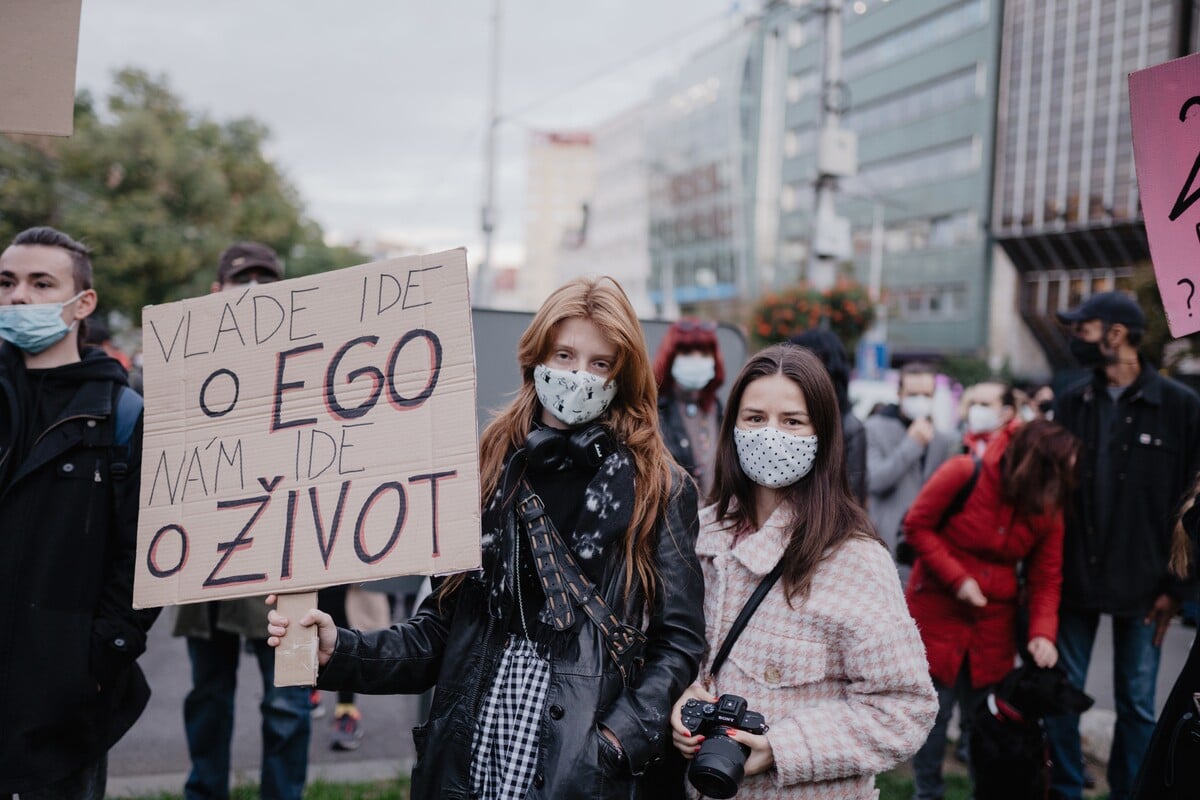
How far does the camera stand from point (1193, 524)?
255 cm

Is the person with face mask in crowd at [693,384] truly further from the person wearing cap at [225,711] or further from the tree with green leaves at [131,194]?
the tree with green leaves at [131,194]

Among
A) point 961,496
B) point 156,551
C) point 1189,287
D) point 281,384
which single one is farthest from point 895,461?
point 156,551

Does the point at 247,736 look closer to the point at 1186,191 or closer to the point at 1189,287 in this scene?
the point at 1189,287

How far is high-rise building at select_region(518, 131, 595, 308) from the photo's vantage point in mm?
111500

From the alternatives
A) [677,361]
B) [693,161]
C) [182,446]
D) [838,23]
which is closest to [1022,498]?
[677,361]

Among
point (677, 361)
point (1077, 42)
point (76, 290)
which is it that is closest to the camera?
point (76, 290)

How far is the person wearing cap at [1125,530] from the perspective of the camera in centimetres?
392

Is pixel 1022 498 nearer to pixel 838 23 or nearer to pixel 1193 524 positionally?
pixel 1193 524

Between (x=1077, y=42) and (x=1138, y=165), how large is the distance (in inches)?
1322

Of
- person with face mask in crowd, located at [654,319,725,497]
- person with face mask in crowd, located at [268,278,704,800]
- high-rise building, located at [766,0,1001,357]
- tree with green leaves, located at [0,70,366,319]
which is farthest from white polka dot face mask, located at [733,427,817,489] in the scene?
high-rise building, located at [766,0,1001,357]

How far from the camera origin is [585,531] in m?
2.06

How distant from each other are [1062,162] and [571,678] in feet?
115

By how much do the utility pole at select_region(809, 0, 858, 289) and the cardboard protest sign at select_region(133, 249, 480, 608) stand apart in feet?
32.2

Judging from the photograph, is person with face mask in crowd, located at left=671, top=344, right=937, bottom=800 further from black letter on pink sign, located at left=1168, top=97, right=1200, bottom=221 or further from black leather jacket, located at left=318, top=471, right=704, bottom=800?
black letter on pink sign, located at left=1168, top=97, right=1200, bottom=221
